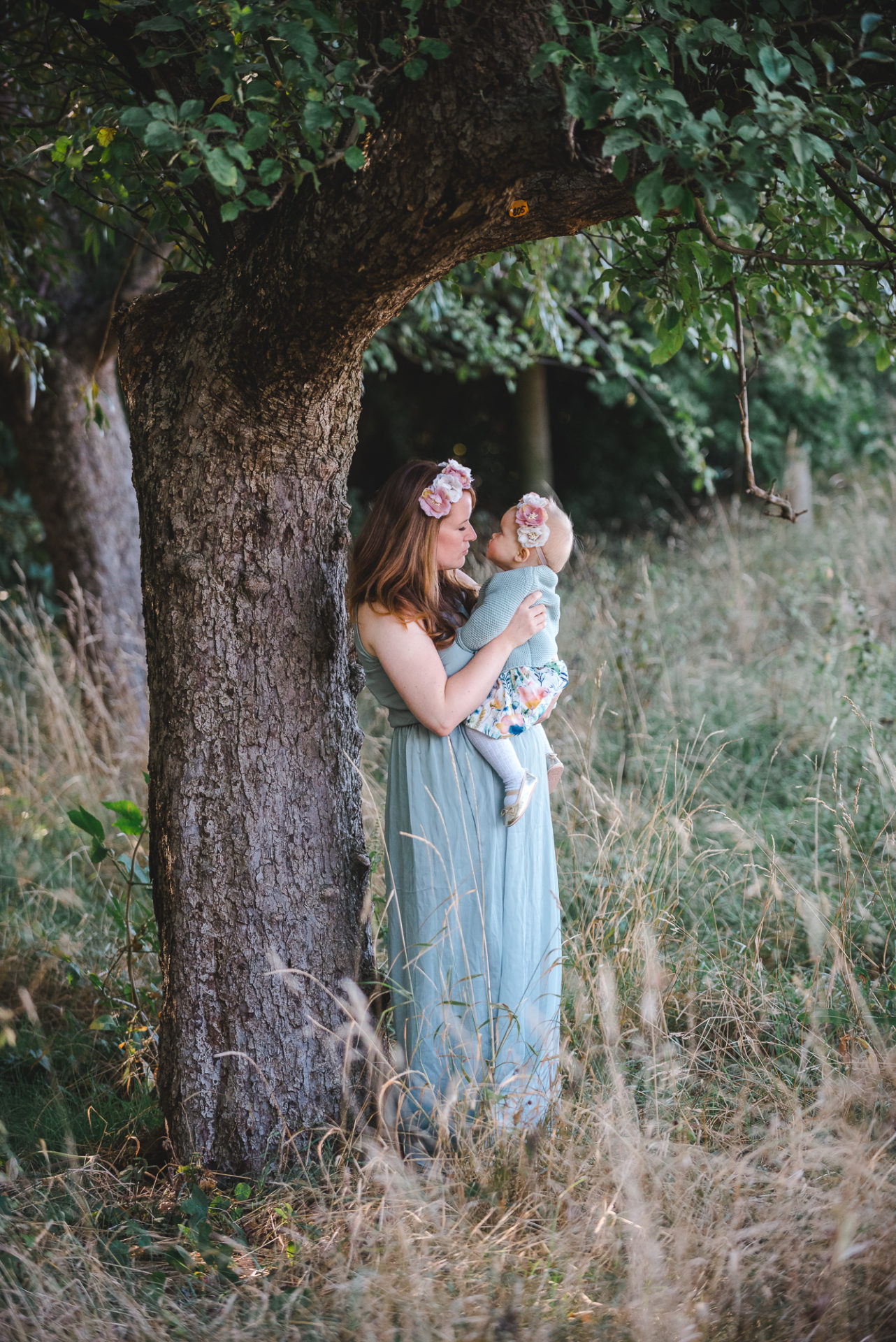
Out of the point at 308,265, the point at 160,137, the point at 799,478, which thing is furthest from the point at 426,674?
the point at 799,478

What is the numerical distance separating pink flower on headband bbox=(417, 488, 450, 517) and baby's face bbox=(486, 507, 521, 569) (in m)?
0.19

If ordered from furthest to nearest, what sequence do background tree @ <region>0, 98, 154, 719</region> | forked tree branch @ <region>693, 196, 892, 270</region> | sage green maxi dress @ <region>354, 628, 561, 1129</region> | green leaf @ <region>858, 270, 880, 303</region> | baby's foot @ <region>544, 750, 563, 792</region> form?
background tree @ <region>0, 98, 154, 719</region> → baby's foot @ <region>544, 750, 563, 792</region> → sage green maxi dress @ <region>354, 628, 561, 1129</region> → green leaf @ <region>858, 270, 880, 303</region> → forked tree branch @ <region>693, 196, 892, 270</region>

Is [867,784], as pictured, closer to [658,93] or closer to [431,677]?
[431,677]

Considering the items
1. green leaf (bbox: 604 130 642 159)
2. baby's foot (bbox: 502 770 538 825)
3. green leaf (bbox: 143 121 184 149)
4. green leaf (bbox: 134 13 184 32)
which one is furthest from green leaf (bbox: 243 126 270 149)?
baby's foot (bbox: 502 770 538 825)

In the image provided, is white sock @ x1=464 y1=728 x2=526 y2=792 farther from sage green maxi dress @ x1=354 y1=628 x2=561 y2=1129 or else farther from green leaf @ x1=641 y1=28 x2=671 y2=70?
green leaf @ x1=641 y1=28 x2=671 y2=70

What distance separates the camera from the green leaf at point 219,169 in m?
1.58

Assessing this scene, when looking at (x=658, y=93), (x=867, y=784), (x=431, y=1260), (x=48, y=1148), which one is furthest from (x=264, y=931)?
(x=867, y=784)

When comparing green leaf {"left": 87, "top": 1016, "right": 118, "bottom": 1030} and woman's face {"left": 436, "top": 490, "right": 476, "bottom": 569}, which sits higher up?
woman's face {"left": 436, "top": 490, "right": 476, "bottom": 569}

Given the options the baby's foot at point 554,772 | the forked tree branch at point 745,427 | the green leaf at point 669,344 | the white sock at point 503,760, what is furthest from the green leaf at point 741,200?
the baby's foot at point 554,772

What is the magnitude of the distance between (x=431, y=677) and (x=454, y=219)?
97 cm

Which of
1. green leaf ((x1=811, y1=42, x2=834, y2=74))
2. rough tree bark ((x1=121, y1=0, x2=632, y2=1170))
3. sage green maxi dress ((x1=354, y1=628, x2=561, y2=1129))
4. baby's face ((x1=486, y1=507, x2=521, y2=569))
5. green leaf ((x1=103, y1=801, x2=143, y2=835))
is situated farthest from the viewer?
green leaf ((x1=103, y1=801, x2=143, y2=835))

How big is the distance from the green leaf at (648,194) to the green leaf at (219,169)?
0.67m

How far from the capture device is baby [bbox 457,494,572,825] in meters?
2.34

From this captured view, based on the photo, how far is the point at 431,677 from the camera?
2.24 m
